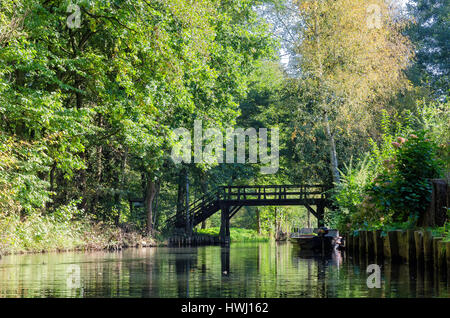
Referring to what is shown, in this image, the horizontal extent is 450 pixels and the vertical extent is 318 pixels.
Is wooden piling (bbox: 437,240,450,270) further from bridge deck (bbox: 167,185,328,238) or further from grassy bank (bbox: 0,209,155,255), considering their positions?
bridge deck (bbox: 167,185,328,238)

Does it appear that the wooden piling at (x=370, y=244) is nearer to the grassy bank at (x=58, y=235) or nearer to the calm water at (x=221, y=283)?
the calm water at (x=221, y=283)

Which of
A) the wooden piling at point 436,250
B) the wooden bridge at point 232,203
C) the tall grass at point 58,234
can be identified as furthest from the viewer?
the wooden bridge at point 232,203

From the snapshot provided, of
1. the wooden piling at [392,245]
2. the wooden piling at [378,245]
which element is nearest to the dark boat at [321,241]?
the wooden piling at [378,245]

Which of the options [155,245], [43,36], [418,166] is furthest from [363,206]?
[155,245]

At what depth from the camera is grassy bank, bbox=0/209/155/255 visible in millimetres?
19281

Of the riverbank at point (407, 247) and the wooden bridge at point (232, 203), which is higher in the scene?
the wooden bridge at point (232, 203)

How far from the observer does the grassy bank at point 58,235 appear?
19.3 meters

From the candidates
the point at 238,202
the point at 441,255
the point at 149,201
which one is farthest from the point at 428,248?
the point at 238,202

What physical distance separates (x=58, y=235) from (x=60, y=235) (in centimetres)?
27

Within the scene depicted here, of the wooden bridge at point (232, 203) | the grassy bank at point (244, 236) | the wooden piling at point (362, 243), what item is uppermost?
the wooden bridge at point (232, 203)

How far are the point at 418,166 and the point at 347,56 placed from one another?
50.7 ft

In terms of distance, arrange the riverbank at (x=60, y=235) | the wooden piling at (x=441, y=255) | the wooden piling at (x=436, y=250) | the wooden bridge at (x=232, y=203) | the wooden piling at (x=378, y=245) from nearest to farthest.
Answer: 1. the wooden piling at (x=441, y=255)
2. the wooden piling at (x=436, y=250)
3. the wooden piling at (x=378, y=245)
4. the riverbank at (x=60, y=235)
5. the wooden bridge at (x=232, y=203)

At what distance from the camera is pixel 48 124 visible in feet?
66.0

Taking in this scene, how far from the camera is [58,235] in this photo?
24609 mm
